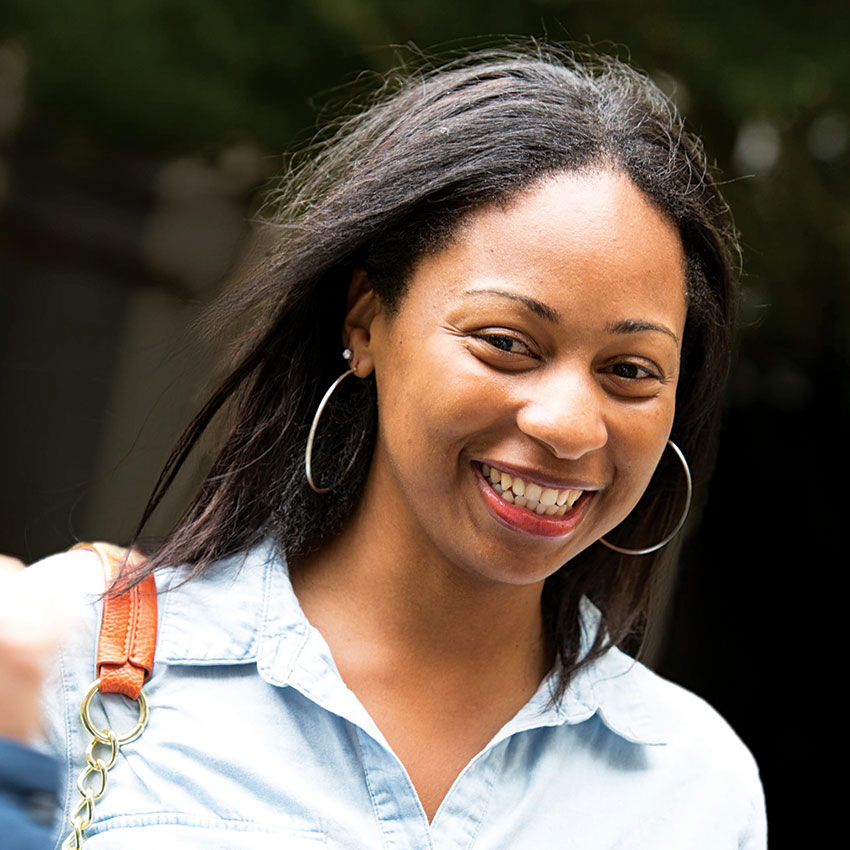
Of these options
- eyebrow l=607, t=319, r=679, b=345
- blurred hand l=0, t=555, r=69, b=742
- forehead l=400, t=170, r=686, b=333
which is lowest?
blurred hand l=0, t=555, r=69, b=742

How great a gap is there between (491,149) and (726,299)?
51cm

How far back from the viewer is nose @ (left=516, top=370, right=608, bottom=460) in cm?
191

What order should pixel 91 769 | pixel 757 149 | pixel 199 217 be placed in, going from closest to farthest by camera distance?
pixel 91 769 < pixel 757 149 < pixel 199 217

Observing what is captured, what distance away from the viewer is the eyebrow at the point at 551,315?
6.31 ft

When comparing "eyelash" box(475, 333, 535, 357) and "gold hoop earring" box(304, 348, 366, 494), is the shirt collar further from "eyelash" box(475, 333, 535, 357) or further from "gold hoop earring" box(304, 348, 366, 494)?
"eyelash" box(475, 333, 535, 357)

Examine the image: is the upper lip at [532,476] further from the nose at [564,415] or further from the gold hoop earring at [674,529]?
the gold hoop earring at [674,529]

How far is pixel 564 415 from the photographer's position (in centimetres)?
191

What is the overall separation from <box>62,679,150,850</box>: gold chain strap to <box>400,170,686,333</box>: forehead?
77cm

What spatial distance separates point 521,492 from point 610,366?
0.76 ft

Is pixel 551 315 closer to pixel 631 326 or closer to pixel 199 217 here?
Result: pixel 631 326

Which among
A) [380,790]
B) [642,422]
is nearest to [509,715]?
[380,790]

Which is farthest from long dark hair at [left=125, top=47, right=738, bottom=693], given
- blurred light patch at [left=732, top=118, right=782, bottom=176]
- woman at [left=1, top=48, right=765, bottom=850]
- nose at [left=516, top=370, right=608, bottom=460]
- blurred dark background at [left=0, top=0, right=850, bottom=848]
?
blurred light patch at [left=732, top=118, right=782, bottom=176]

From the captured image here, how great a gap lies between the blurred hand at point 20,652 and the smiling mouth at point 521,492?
0.80 m

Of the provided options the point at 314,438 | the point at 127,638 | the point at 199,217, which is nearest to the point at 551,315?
the point at 314,438
